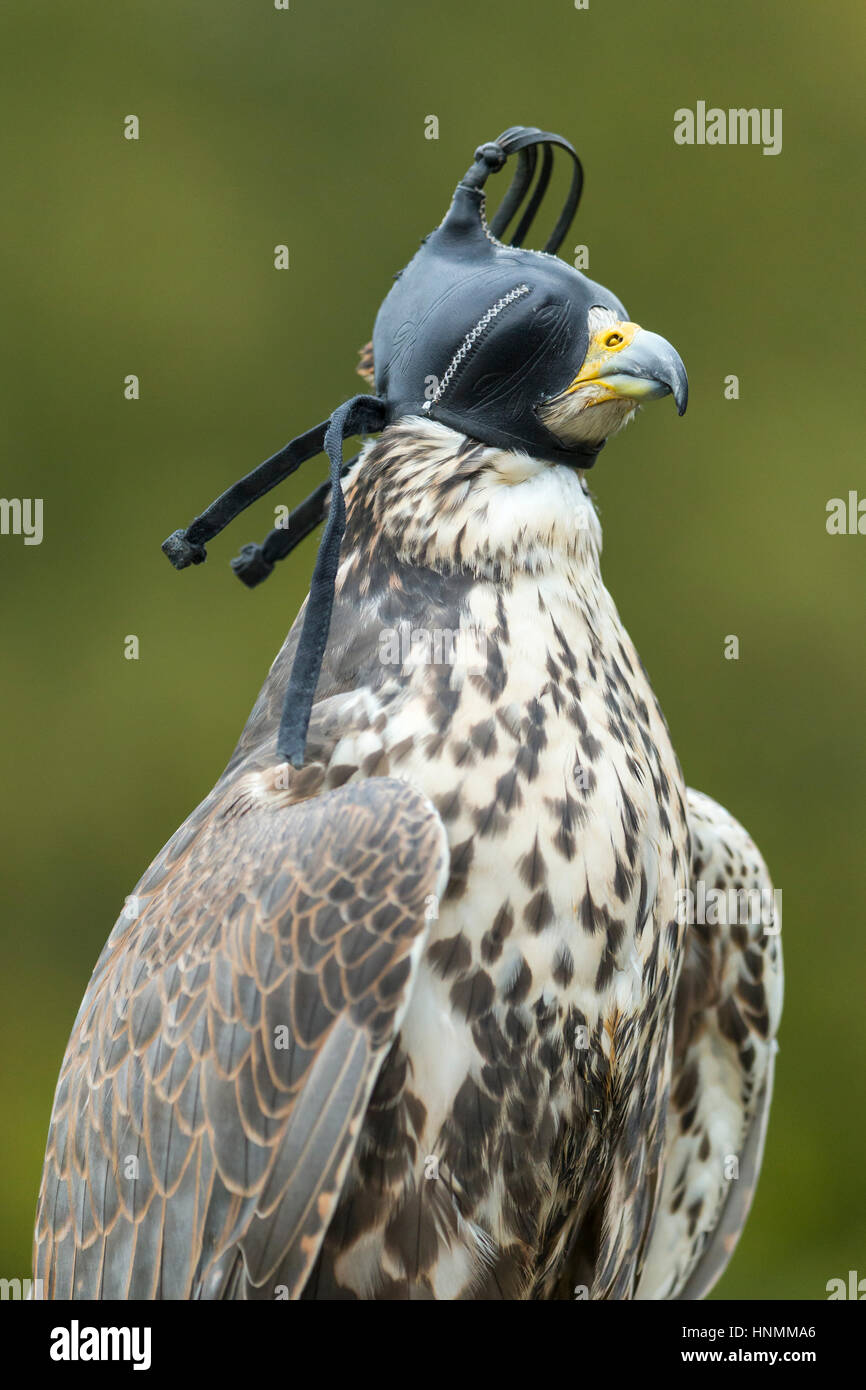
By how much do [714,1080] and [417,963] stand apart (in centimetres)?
74

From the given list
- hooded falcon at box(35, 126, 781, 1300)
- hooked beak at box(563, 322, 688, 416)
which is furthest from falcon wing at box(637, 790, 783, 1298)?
hooked beak at box(563, 322, 688, 416)

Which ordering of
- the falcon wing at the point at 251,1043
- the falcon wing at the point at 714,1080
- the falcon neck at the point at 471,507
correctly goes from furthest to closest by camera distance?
the falcon wing at the point at 714,1080 → the falcon neck at the point at 471,507 → the falcon wing at the point at 251,1043

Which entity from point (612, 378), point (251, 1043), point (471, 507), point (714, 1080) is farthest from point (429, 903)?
point (714, 1080)

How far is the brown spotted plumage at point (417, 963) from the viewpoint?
1275 mm

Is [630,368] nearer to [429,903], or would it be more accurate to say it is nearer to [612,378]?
[612,378]

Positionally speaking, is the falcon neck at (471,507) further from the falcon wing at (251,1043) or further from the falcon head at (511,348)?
the falcon wing at (251,1043)

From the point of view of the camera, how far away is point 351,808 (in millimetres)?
1291

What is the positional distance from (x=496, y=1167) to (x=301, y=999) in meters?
0.24

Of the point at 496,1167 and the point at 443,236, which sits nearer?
the point at 496,1167

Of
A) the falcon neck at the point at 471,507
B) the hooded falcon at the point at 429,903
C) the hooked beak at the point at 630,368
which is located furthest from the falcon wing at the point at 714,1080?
the hooked beak at the point at 630,368

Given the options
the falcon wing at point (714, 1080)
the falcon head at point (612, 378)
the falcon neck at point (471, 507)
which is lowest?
the falcon wing at point (714, 1080)
